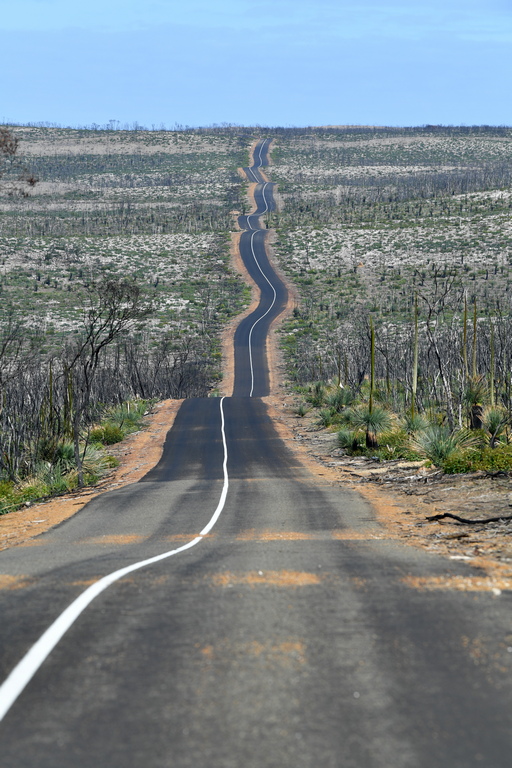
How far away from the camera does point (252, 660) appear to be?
16.0 ft

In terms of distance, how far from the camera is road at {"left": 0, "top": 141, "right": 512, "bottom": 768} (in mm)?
3707

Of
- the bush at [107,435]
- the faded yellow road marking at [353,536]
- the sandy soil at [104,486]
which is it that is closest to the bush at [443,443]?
the faded yellow road marking at [353,536]

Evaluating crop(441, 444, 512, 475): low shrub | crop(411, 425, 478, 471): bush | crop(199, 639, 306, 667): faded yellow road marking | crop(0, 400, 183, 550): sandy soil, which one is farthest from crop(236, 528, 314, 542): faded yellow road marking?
crop(411, 425, 478, 471): bush

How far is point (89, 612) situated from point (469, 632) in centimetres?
292

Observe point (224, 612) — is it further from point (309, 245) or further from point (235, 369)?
point (309, 245)

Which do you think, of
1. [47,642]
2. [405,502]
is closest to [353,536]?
[405,502]

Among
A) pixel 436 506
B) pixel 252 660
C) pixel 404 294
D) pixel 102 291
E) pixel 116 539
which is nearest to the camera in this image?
pixel 252 660

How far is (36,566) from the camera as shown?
333 inches

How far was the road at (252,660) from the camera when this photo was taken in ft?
12.2

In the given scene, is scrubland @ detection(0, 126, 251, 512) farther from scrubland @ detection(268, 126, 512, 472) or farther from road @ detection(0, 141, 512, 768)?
road @ detection(0, 141, 512, 768)

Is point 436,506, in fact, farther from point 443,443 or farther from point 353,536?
point 443,443

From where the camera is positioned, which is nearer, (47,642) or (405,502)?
(47,642)

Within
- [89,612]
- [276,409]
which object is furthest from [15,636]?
[276,409]

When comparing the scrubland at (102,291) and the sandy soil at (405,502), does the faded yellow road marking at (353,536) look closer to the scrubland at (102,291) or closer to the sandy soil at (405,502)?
the sandy soil at (405,502)
